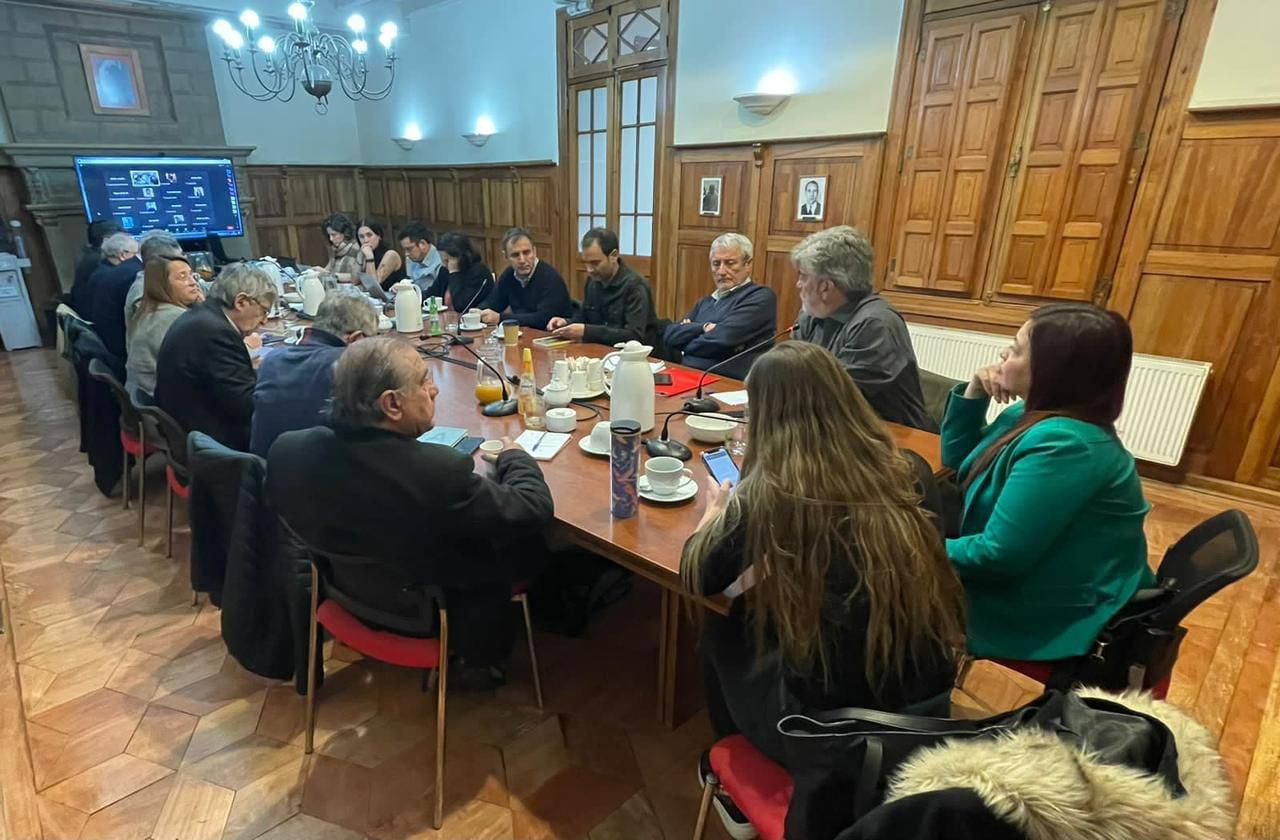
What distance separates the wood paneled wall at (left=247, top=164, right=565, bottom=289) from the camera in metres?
6.08

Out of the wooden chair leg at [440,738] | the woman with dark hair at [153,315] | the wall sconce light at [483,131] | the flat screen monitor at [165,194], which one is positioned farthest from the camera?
the wall sconce light at [483,131]

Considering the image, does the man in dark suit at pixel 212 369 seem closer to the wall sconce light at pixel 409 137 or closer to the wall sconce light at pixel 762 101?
the wall sconce light at pixel 762 101

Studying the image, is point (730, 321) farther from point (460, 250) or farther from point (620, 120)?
point (620, 120)

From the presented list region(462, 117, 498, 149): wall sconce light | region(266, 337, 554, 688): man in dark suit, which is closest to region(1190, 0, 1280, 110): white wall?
region(266, 337, 554, 688): man in dark suit

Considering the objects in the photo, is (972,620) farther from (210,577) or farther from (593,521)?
(210,577)

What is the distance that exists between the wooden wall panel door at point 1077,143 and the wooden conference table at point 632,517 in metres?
2.00

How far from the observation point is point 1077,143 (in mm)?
3076

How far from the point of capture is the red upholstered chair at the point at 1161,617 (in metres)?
1.17

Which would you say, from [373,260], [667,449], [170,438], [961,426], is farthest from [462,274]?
[961,426]

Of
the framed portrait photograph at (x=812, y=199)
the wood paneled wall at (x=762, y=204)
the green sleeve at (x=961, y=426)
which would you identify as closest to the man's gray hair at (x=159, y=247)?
the green sleeve at (x=961, y=426)

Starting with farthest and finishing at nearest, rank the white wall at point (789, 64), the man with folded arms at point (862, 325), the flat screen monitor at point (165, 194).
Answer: the flat screen monitor at point (165, 194)
the white wall at point (789, 64)
the man with folded arms at point (862, 325)

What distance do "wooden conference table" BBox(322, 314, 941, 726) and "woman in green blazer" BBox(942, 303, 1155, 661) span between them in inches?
17.0

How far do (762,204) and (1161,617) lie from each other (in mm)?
3707

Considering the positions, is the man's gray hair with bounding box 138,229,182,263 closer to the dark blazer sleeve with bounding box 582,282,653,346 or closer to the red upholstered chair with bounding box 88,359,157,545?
the red upholstered chair with bounding box 88,359,157,545
